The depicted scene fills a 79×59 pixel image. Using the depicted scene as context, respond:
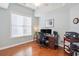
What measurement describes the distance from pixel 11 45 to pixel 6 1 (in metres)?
0.96

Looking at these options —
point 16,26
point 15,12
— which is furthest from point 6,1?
point 16,26

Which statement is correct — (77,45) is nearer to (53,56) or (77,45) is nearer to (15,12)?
(53,56)

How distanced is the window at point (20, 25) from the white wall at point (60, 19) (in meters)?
0.32

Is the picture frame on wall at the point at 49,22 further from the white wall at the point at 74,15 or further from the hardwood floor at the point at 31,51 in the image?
the hardwood floor at the point at 31,51

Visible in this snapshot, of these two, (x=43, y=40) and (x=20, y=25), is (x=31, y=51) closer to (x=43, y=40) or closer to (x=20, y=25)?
(x=43, y=40)

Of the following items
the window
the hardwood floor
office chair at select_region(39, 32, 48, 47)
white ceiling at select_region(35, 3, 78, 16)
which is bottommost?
the hardwood floor

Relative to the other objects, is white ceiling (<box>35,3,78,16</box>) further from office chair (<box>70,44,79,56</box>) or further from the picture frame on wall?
office chair (<box>70,44,79,56</box>)

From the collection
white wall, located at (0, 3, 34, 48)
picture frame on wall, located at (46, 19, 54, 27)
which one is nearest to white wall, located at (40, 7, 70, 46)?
picture frame on wall, located at (46, 19, 54, 27)

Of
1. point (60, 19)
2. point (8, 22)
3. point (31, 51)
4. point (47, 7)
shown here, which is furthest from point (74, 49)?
point (8, 22)

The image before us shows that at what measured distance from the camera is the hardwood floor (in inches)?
84.9

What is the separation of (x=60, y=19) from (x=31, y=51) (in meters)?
1.01

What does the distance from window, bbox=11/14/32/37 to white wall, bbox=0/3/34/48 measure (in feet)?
0.29

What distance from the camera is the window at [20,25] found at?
2.24 meters

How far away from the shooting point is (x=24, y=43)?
2.32m
